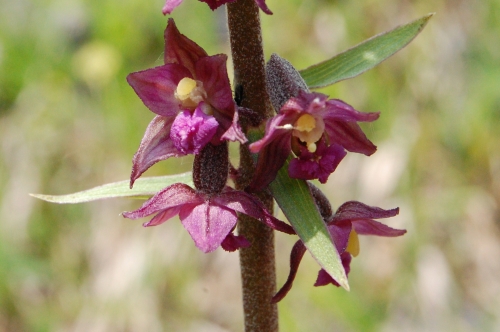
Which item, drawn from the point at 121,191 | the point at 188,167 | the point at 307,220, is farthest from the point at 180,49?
the point at 188,167

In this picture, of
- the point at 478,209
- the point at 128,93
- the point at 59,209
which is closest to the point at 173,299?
the point at 59,209

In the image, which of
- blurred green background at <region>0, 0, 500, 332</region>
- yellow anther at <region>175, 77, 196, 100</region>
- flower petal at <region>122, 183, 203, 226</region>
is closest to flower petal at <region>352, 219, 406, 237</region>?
flower petal at <region>122, 183, 203, 226</region>

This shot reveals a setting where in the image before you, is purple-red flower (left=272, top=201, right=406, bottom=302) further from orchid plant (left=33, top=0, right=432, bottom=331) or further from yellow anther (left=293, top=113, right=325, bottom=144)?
yellow anther (left=293, top=113, right=325, bottom=144)

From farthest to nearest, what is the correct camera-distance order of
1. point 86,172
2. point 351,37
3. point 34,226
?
point 351,37
point 86,172
point 34,226

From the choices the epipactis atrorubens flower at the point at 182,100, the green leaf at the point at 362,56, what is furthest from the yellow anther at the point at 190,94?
the green leaf at the point at 362,56

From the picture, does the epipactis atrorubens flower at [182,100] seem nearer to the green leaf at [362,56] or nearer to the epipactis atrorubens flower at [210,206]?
the epipactis atrorubens flower at [210,206]

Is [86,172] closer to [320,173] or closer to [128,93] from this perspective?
[128,93]
